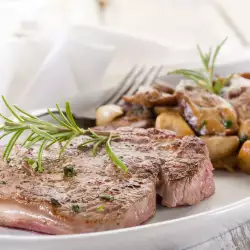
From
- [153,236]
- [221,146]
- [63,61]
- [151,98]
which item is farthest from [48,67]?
[153,236]

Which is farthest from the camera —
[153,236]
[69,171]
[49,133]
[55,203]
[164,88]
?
[164,88]

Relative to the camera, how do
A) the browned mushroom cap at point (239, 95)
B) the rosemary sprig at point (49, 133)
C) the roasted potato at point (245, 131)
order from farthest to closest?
the browned mushroom cap at point (239, 95) < the roasted potato at point (245, 131) < the rosemary sprig at point (49, 133)

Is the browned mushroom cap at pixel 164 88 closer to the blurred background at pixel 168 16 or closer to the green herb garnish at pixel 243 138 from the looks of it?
the green herb garnish at pixel 243 138

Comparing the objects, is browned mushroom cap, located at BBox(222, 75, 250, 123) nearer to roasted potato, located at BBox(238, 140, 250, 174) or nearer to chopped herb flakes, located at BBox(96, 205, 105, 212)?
roasted potato, located at BBox(238, 140, 250, 174)

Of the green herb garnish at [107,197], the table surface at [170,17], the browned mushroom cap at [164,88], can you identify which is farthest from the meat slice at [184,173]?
the table surface at [170,17]

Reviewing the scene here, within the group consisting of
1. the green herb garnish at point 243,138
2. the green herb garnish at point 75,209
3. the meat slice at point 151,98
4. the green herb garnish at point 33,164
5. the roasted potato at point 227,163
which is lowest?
the roasted potato at point 227,163

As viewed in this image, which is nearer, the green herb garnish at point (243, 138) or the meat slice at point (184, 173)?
the meat slice at point (184, 173)

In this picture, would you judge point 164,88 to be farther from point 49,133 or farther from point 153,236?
point 153,236
